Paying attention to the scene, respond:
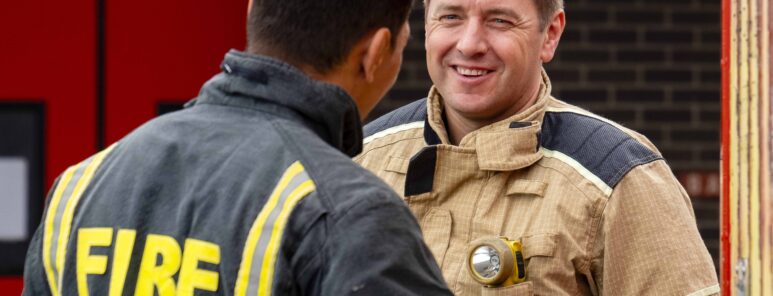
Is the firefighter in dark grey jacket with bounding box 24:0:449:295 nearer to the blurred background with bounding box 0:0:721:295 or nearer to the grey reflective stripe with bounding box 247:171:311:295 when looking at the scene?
the grey reflective stripe with bounding box 247:171:311:295

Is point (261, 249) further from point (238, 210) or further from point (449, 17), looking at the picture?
point (449, 17)

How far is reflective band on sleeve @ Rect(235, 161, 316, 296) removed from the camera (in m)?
2.09

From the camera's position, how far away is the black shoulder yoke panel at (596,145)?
3105 millimetres

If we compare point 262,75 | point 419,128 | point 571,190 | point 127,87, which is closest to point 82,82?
point 127,87

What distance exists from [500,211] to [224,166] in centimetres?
110

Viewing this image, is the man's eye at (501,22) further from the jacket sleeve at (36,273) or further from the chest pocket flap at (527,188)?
the jacket sleeve at (36,273)

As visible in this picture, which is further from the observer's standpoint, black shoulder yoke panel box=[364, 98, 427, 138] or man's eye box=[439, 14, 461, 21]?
black shoulder yoke panel box=[364, 98, 427, 138]

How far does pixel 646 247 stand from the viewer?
9.98ft

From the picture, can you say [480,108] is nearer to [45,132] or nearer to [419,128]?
[419,128]

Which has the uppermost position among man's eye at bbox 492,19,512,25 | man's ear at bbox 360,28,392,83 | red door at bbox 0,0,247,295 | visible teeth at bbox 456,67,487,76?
man's ear at bbox 360,28,392,83

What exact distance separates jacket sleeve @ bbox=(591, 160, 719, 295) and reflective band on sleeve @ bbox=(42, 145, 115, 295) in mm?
1188

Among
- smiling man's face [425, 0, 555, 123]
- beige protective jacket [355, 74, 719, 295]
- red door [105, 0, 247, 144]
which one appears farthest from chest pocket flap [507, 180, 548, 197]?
red door [105, 0, 247, 144]

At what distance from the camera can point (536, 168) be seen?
3168 millimetres

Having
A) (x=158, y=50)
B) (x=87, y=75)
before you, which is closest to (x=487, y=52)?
(x=158, y=50)
